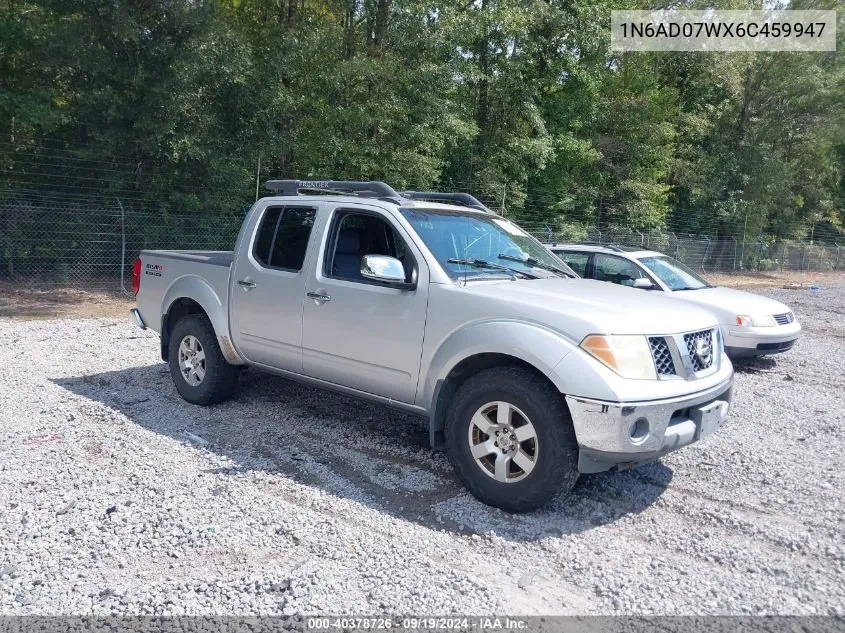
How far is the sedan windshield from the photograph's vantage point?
30.9ft

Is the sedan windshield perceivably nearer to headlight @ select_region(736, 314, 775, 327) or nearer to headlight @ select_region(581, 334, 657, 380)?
headlight @ select_region(736, 314, 775, 327)

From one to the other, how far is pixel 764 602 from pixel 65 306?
1287 centimetres

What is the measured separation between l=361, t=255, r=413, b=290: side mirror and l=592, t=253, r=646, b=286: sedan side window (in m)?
5.61

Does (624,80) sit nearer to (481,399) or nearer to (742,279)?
(742,279)

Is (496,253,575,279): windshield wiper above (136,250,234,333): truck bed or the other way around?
above

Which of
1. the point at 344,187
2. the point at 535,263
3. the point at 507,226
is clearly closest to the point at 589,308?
the point at 535,263

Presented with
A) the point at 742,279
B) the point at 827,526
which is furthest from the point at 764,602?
the point at 742,279

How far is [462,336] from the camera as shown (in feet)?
14.1

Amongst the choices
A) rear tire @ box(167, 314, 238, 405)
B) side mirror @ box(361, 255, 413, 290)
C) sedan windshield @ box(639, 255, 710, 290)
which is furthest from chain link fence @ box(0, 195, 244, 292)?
side mirror @ box(361, 255, 413, 290)

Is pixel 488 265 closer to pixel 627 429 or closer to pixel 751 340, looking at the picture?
pixel 627 429

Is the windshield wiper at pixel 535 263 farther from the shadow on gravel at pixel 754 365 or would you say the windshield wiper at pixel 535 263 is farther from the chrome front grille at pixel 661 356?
the shadow on gravel at pixel 754 365

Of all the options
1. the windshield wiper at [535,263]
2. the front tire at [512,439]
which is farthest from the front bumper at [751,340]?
the front tire at [512,439]

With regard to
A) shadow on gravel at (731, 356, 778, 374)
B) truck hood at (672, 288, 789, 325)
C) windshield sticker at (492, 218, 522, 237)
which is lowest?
shadow on gravel at (731, 356, 778, 374)

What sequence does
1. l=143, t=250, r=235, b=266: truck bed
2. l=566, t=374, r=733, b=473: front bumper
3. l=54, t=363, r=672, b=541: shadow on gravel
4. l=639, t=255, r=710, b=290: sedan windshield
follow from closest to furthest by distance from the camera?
l=566, t=374, r=733, b=473: front bumper, l=54, t=363, r=672, b=541: shadow on gravel, l=143, t=250, r=235, b=266: truck bed, l=639, t=255, r=710, b=290: sedan windshield
